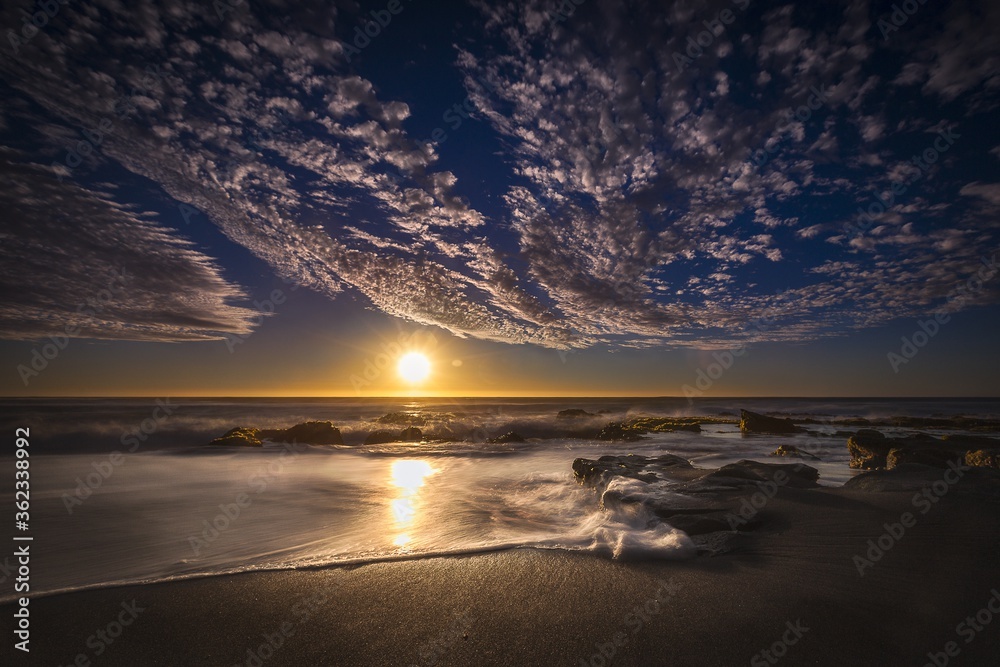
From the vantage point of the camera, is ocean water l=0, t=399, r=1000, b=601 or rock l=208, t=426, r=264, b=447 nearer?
ocean water l=0, t=399, r=1000, b=601

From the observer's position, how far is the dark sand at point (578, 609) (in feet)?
9.29

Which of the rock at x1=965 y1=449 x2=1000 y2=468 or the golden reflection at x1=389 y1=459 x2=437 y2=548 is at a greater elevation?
the rock at x1=965 y1=449 x2=1000 y2=468

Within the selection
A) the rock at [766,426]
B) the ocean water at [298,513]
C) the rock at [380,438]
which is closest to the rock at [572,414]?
the rock at [766,426]

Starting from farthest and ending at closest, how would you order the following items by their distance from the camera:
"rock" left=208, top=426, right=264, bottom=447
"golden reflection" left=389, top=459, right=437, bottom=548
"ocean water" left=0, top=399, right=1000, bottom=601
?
"rock" left=208, top=426, right=264, bottom=447, "golden reflection" left=389, top=459, right=437, bottom=548, "ocean water" left=0, top=399, right=1000, bottom=601

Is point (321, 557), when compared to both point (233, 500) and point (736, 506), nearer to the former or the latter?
point (233, 500)

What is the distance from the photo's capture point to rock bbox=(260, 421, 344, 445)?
67.7ft

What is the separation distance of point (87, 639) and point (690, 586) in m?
5.11

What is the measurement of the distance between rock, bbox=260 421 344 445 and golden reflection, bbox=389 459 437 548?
7.73 metres

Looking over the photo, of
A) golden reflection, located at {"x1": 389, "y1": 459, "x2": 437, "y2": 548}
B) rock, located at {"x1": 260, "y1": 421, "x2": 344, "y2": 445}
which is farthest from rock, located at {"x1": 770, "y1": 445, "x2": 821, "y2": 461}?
rock, located at {"x1": 260, "y1": 421, "x2": 344, "y2": 445}

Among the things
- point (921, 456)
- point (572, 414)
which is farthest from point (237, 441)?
point (572, 414)

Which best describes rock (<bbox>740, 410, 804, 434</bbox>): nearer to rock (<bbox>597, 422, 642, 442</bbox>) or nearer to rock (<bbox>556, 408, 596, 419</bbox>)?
rock (<bbox>597, 422, 642, 442</bbox>)

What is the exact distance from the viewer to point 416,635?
3.07 metres

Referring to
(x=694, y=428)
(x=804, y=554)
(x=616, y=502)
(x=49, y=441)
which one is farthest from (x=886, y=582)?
(x=49, y=441)

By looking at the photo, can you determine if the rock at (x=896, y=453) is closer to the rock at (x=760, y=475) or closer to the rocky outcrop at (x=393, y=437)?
the rock at (x=760, y=475)
